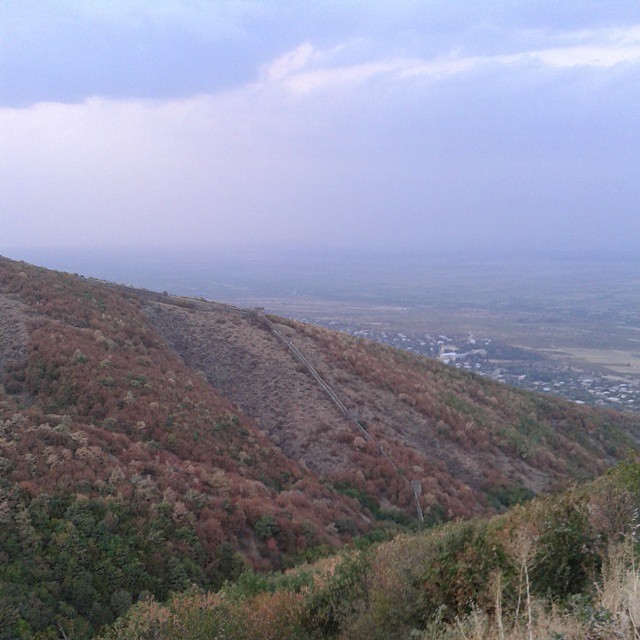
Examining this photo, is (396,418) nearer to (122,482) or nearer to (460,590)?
(122,482)

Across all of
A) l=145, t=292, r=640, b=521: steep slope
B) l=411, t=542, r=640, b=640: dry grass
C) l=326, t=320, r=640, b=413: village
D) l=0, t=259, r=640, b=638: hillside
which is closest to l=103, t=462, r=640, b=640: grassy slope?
l=411, t=542, r=640, b=640: dry grass

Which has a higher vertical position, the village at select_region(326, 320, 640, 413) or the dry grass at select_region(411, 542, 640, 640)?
the dry grass at select_region(411, 542, 640, 640)

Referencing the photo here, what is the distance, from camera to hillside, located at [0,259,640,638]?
770 cm

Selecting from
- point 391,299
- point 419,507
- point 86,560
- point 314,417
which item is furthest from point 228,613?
point 391,299

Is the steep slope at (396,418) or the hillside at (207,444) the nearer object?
the hillside at (207,444)

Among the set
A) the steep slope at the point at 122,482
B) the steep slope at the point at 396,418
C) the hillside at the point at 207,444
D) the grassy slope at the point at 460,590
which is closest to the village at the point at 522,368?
the steep slope at the point at 396,418

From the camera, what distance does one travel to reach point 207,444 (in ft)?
42.0

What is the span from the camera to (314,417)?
16172 millimetres

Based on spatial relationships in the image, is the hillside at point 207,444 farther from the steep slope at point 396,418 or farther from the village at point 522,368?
the village at point 522,368

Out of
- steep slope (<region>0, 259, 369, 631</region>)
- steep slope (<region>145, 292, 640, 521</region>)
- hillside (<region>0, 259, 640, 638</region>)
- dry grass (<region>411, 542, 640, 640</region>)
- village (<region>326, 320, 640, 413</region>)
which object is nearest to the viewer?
dry grass (<region>411, 542, 640, 640</region>)

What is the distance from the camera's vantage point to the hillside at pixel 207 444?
7695 mm

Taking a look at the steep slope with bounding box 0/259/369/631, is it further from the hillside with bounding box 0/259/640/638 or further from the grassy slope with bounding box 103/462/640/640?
the grassy slope with bounding box 103/462/640/640

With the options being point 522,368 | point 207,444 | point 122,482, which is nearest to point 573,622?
point 122,482

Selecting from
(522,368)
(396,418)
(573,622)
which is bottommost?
(522,368)
